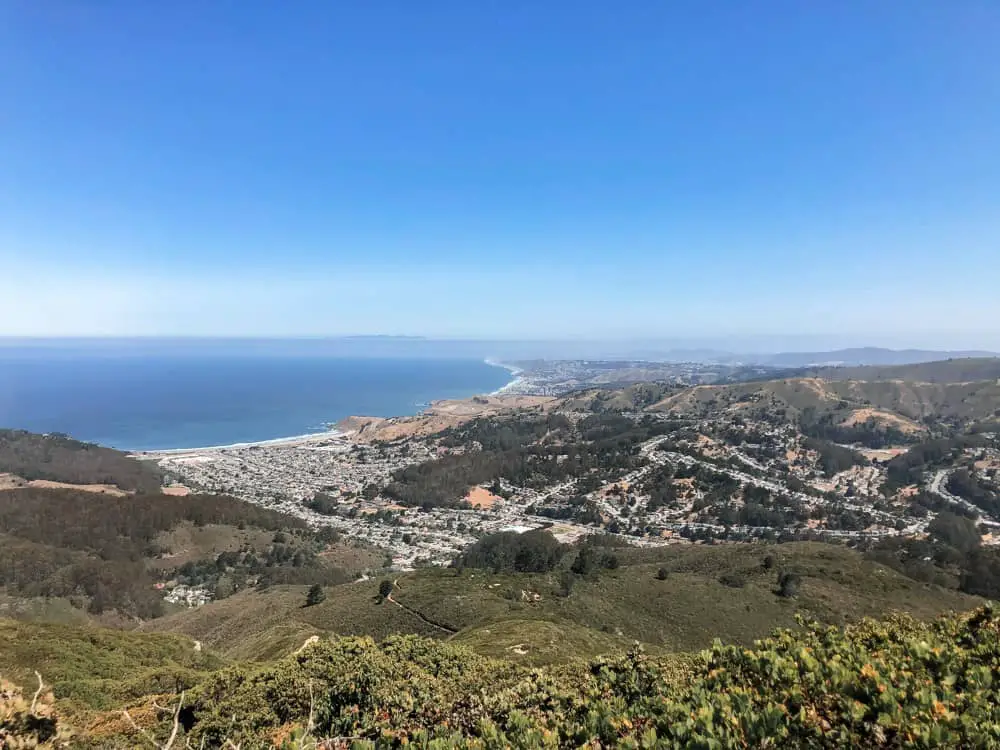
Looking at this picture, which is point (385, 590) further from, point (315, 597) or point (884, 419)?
point (884, 419)

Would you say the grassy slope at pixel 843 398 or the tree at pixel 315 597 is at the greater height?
the grassy slope at pixel 843 398

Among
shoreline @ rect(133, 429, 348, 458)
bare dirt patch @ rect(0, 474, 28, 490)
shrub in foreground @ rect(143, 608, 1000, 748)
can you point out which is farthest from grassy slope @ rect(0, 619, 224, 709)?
shoreline @ rect(133, 429, 348, 458)

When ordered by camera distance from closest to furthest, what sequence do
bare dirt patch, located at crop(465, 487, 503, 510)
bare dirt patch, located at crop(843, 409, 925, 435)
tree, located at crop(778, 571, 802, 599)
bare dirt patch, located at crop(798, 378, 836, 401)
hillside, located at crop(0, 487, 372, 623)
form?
1. tree, located at crop(778, 571, 802, 599)
2. hillside, located at crop(0, 487, 372, 623)
3. bare dirt patch, located at crop(465, 487, 503, 510)
4. bare dirt patch, located at crop(843, 409, 925, 435)
5. bare dirt patch, located at crop(798, 378, 836, 401)

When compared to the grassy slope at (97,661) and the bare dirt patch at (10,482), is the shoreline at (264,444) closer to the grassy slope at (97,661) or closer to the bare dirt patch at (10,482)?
the bare dirt patch at (10,482)

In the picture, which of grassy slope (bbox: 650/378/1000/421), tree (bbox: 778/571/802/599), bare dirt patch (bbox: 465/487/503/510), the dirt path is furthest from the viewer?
grassy slope (bbox: 650/378/1000/421)

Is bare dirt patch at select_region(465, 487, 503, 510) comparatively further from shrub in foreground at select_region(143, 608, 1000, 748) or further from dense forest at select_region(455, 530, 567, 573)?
shrub in foreground at select_region(143, 608, 1000, 748)

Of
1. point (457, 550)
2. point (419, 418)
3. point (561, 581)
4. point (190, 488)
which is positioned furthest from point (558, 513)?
point (419, 418)

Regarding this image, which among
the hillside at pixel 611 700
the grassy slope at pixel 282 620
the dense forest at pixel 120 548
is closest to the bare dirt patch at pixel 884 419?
the dense forest at pixel 120 548

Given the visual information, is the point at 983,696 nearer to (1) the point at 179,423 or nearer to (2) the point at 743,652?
(2) the point at 743,652
